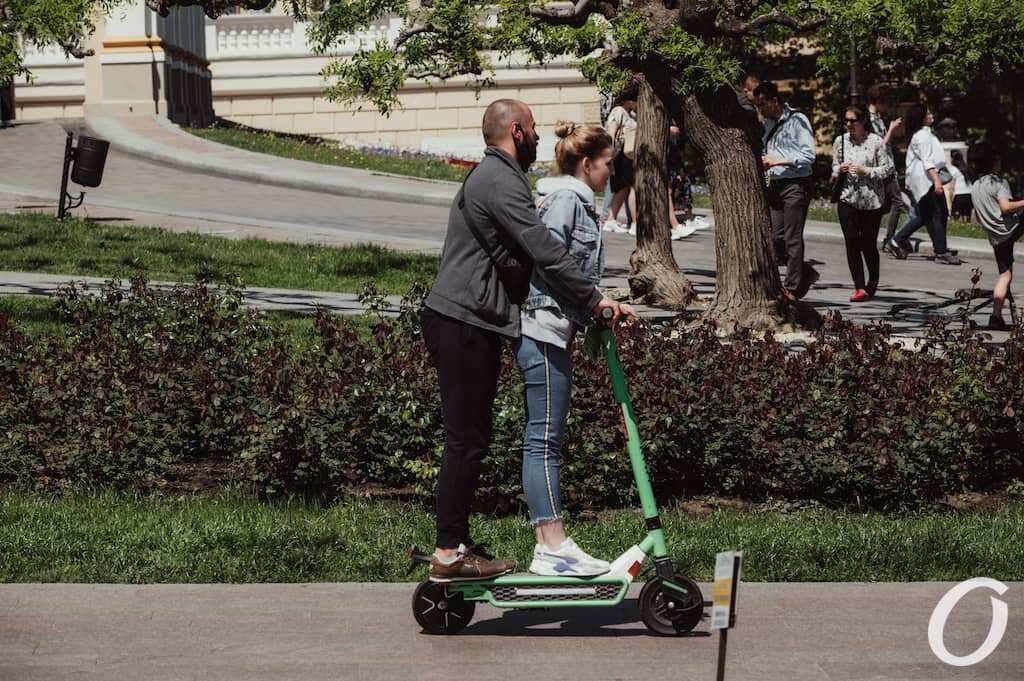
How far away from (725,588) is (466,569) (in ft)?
5.16

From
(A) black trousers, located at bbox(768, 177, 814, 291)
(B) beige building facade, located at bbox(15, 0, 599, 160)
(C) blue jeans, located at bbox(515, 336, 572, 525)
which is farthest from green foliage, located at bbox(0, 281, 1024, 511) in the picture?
(B) beige building facade, located at bbox(15, 0, 599, 160)

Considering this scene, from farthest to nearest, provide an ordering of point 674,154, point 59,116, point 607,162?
point 59,116, point 674,154, point 607,162

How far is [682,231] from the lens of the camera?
22.3 metres

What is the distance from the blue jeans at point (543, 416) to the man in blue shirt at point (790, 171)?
342 inches

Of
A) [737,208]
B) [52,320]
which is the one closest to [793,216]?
[737,208]

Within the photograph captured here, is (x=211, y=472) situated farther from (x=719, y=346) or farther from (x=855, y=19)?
(x=855, y=19)

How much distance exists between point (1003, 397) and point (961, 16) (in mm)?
4445

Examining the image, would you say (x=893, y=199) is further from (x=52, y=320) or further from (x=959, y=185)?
(x=52, y=320)

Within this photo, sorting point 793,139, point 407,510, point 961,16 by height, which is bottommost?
point 407,510

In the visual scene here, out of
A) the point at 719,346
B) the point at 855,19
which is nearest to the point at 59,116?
the point at 855,19

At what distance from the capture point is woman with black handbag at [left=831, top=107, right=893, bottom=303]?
15156mm

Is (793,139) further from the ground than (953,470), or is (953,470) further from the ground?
(793,139)

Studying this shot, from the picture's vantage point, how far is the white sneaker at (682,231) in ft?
72.8

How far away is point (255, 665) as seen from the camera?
5598 millimetres
